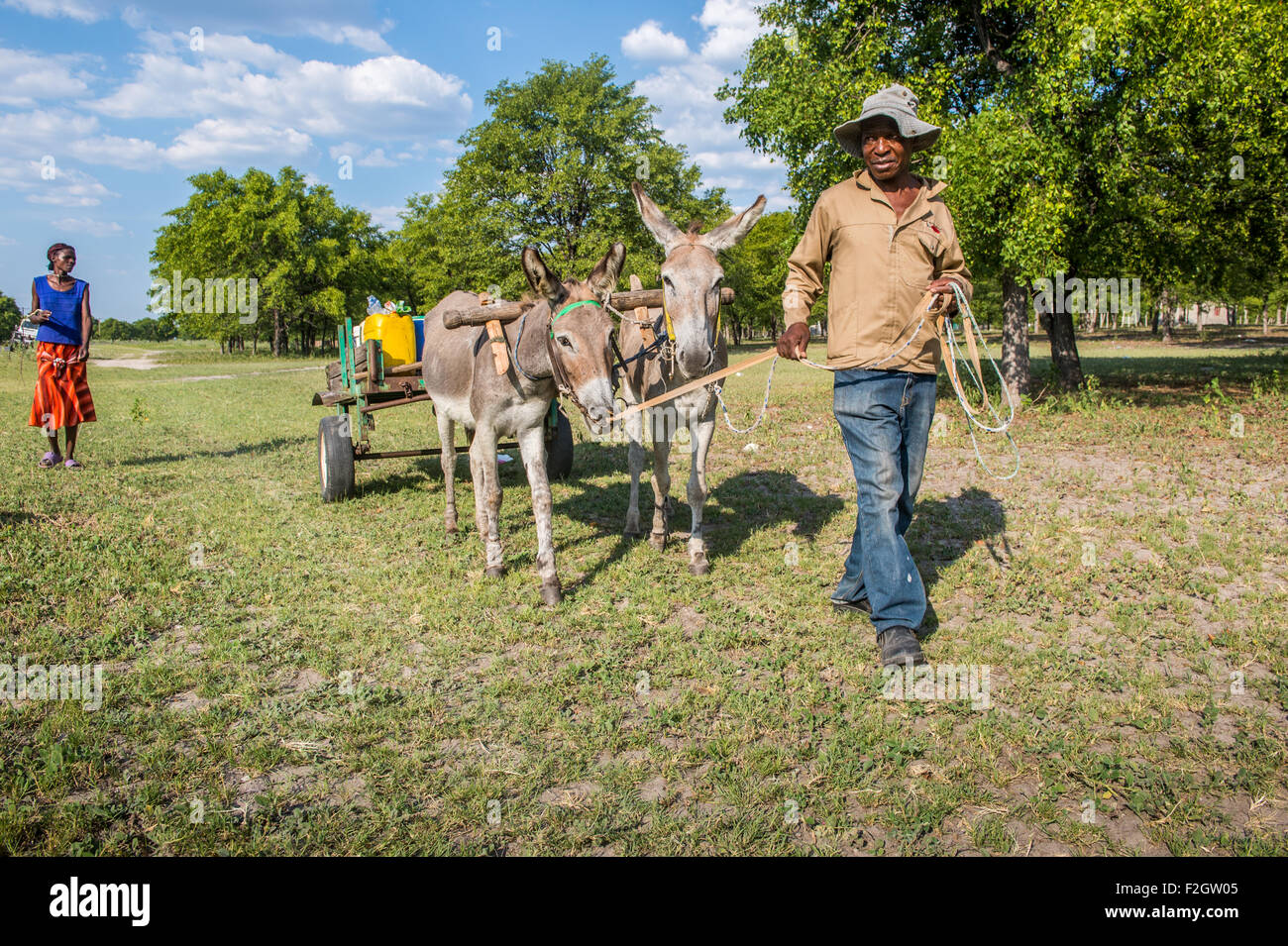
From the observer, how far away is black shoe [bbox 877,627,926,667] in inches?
165

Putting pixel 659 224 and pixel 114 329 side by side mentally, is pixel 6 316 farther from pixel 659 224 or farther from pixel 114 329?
pixel 659 224

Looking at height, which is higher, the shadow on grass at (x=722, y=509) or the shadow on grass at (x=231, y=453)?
the shadow on grass at (x=231, y=453)

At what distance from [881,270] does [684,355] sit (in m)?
1.51

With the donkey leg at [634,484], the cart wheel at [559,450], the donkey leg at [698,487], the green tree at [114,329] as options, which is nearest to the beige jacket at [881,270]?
the donkey leg at [698,487]

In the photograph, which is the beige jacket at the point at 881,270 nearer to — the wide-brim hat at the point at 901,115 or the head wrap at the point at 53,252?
the wide-brim hat at the point at 901,115

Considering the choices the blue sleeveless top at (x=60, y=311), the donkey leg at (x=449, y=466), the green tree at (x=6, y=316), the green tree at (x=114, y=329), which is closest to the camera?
the donkey leg at (x=449, y=466)

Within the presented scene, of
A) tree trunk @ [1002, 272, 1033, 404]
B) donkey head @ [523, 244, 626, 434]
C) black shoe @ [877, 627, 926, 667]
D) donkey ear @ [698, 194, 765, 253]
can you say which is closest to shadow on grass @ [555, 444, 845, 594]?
donkey head @ [523, 244, 626, 434]

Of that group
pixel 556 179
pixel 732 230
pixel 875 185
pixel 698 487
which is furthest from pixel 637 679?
pixel 556 179

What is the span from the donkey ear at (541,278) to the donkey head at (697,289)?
0.80 m

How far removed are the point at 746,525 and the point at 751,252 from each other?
56.6 meters

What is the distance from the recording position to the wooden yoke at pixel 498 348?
5.48 m

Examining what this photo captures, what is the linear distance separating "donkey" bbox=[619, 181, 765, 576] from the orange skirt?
7.53 metres

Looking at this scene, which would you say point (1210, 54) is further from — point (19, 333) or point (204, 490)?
point (19, 333)

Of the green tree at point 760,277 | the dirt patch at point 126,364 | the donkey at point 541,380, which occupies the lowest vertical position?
the donkey at point 541,380
